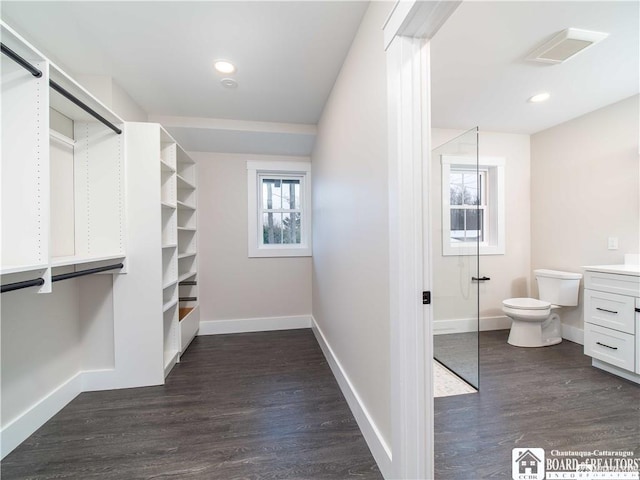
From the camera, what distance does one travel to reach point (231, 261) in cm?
343

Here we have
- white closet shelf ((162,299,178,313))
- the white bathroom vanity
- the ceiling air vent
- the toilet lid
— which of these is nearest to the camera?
the ceiling air vent

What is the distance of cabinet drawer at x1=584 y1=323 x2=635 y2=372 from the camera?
209 centimetres

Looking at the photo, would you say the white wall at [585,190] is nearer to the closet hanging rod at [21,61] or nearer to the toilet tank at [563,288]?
the toilet tank at [563,288]

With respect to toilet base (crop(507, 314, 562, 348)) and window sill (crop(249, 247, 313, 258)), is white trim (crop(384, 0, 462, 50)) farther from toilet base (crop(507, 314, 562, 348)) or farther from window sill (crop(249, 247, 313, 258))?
toilet base (crop(507, 314, 562, 348))

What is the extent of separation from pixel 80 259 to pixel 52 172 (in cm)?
71

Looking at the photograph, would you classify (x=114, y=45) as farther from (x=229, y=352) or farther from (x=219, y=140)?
(x=229, y=352)

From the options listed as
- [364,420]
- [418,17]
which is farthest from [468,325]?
[418,17]

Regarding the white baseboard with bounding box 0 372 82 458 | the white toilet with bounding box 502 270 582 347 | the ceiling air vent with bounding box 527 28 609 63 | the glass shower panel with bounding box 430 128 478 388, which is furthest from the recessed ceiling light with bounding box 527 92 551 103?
the white baseboard with bounding box 0 372 82 458

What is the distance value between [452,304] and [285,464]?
2112 mm

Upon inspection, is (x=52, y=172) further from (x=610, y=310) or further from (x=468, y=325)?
(x=610, y=310)

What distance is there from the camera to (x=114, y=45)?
1.76m

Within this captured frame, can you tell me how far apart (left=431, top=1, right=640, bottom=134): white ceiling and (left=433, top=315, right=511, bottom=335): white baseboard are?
2.07 m

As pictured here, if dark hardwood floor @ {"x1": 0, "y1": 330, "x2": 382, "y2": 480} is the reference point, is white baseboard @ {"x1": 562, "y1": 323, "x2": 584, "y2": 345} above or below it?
above

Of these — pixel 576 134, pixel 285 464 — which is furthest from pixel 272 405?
pixel 576 134
